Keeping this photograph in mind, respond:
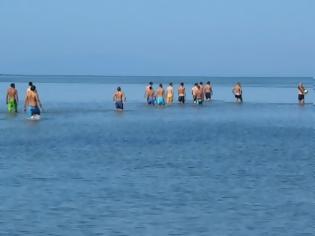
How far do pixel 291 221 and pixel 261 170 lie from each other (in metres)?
6.10

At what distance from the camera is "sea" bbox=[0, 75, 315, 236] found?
12727 mm

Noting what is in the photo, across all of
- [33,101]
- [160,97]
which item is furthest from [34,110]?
[160,97]

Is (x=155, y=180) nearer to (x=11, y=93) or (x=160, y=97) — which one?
(x=11, y=93)

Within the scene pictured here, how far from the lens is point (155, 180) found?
56.4 feet

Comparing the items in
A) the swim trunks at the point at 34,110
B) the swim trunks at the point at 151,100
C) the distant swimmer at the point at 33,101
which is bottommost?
the swim trunks at the point at 151,100

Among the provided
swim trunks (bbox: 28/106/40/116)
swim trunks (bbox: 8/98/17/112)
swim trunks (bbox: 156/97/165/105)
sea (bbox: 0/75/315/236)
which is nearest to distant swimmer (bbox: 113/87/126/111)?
swim trunks (bbox: 156/97/165/105)

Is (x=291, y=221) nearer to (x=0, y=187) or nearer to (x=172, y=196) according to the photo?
(x=172, y=196)

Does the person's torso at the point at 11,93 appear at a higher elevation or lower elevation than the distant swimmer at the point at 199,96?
higher

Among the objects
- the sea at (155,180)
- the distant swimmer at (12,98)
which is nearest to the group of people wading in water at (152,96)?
the distant swimmer at (12,98)

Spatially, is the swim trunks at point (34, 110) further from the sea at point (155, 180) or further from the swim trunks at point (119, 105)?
the swim trunks at point (119, 105)

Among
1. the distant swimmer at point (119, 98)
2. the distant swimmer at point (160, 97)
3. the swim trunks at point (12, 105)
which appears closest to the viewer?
the swim trunks at point (12, 105)

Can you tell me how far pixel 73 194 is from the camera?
50.2ft

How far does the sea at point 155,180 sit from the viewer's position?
12727 millimetres

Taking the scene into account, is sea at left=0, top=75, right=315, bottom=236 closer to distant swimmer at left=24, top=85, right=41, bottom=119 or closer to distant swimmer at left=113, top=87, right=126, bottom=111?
distant swimmer at left=24, top=85, right=41, bottom=119
